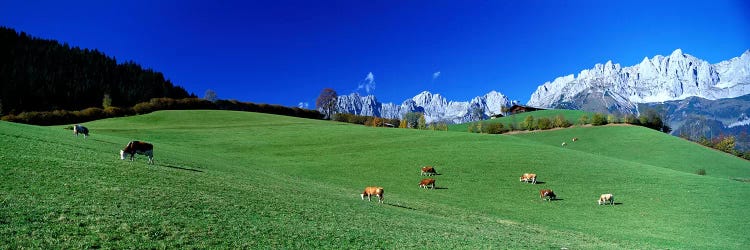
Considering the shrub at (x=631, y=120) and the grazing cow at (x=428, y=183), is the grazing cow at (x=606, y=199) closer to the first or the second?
the grazing cow at (x=428, y=183)

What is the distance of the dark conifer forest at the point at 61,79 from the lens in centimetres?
13584

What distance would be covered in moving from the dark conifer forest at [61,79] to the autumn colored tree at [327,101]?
66.3 m

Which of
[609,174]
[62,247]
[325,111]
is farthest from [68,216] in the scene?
[325,111]

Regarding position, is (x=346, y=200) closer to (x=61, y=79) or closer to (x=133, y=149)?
(x=133, y=149)

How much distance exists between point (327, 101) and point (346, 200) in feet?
428

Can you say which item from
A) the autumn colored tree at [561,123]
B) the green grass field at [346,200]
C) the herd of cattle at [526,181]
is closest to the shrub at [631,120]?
the autumn colored tree at [561,123]

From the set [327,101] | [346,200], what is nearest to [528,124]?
[327,101]

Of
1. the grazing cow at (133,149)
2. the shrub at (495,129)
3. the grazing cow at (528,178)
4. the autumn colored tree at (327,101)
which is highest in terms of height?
the autumn colored tree at (327,101)

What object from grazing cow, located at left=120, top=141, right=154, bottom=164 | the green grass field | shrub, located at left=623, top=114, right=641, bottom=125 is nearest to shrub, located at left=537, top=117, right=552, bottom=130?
shrub, located at left=623, top=114, right=641, bottom=125

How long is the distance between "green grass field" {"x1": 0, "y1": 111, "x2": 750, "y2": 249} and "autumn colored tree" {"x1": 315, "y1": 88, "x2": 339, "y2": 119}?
8570 centimetres

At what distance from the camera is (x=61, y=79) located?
15262 cm

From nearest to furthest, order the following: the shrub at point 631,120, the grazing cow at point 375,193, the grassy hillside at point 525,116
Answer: the grazing cow at point 375,193
the shrub at point 631,120
the grassy hillside at point 525,116

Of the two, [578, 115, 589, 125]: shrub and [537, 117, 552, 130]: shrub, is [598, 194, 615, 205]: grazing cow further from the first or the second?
[578, 115, 589, 125]: shrub

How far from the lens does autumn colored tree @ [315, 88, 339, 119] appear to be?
154125 millimetres
